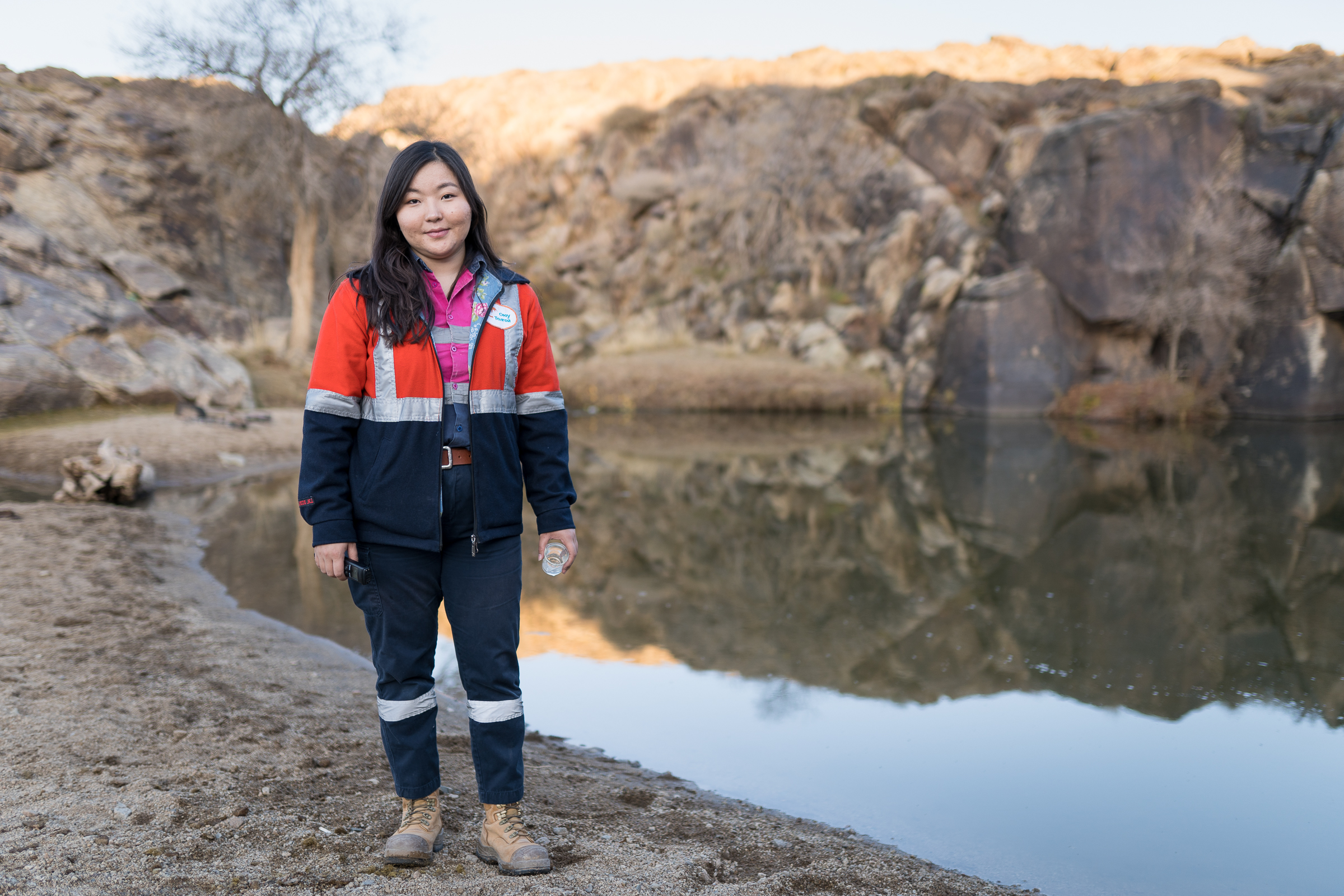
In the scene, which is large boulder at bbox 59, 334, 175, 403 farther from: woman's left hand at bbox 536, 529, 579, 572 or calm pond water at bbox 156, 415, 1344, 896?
woman's left hand at bbox 536, 529, 579, 572

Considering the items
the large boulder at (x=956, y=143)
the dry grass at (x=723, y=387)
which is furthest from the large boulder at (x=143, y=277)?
the large boulder at (x=956, y=143)

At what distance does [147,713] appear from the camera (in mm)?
3541

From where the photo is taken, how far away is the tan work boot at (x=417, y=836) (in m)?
2.52

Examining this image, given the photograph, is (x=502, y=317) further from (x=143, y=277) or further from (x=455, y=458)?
(x=143, y=277)

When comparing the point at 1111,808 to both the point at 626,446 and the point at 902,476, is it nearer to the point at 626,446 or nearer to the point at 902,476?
the point at 902,476

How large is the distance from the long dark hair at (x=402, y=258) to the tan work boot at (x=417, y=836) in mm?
1398

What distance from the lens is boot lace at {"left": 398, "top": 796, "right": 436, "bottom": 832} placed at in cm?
265

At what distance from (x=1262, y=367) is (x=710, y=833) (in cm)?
2489

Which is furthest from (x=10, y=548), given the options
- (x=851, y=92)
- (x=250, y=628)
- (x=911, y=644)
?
(x=851, y=92)

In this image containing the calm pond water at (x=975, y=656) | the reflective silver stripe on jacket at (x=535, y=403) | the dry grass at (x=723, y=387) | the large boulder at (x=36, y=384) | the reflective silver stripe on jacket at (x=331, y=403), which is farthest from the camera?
the dry grass at (x=723, y=387)

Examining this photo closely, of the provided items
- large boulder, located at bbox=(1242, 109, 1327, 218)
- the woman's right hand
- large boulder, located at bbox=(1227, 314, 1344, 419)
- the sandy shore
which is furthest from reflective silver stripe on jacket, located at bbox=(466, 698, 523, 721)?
large boulder, located at bbox=(1242, 109, 1327, 218)

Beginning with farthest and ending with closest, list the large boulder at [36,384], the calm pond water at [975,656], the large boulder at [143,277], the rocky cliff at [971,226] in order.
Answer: the rocky cliff at [971,226] < the large boulder at [143,277] < the large boulder at [36,384] < the calm pond water at [975,656]

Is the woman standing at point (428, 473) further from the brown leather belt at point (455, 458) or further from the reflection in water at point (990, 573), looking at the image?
the reflection in water at point (990, 573)

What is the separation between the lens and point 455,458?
105 inches
